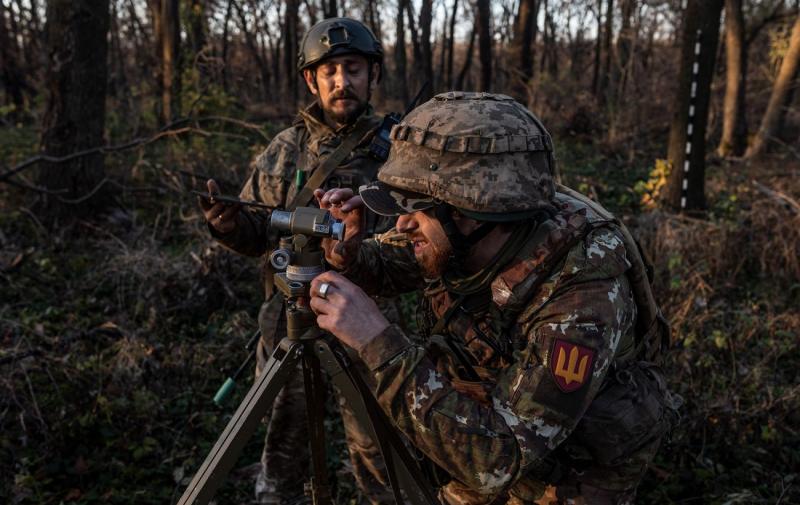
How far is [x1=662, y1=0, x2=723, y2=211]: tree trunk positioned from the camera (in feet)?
22.0

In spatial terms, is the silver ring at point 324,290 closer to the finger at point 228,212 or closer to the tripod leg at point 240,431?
the tripod leg at point 240,431

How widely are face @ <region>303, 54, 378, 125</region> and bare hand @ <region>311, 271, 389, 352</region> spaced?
4.90 ft

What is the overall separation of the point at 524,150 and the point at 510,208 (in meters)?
0.20

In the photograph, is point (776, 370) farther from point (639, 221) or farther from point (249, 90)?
point (249, 90)

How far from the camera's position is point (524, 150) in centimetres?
180

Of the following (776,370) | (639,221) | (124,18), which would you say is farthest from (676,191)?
(124,18)

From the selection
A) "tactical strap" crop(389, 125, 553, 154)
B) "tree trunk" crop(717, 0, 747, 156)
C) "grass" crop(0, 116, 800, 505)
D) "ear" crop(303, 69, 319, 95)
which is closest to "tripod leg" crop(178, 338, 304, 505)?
"tactical strap" crop(389, 125, 553, 154)

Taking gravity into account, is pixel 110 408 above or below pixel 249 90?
below

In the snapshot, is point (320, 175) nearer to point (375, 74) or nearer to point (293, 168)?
point (293, 168)

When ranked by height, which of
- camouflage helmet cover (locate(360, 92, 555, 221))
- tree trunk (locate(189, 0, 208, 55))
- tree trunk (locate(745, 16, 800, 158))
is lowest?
camouflage helmet cover (locate(360, 92, 555, 221))

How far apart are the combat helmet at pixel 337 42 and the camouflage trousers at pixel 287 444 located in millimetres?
1312

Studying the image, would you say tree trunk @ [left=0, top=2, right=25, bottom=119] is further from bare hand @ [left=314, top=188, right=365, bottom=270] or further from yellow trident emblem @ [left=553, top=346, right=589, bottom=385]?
yellow trident emblem @ [left=553, top=346, right=589, bottom=385]

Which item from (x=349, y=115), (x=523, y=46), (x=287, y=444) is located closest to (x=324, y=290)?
(x=349, y=115)

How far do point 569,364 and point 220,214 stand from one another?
5.60ft
